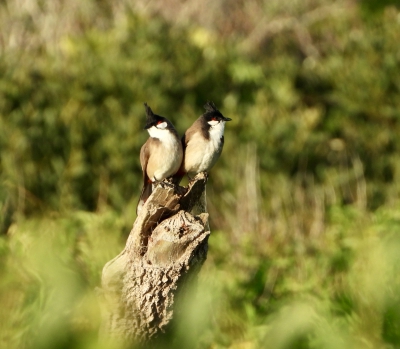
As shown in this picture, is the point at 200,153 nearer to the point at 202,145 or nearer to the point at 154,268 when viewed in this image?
the point at 202,145

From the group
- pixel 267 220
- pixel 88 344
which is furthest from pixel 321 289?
pixel 88 344

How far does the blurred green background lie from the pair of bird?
23.2 inches

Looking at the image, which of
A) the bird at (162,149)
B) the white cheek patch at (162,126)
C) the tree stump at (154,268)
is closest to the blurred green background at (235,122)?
the bird at (162,149)

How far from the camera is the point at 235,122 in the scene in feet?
28.6

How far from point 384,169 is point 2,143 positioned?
4.29 meters

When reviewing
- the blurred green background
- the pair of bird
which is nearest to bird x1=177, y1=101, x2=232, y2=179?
the pair of bird

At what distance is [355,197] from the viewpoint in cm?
849

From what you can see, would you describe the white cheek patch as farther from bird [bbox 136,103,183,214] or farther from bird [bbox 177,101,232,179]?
bird [bbox 177,101,232,179]

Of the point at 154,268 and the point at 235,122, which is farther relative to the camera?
the point at 235,122

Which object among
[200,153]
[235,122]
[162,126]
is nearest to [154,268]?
[200,153]

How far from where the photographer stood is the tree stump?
9.29 ft

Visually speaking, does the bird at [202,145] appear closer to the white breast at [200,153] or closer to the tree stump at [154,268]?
the white breast at [200,153]

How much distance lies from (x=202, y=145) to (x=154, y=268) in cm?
122

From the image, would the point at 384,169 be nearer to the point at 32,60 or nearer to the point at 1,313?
the point at 32,60
